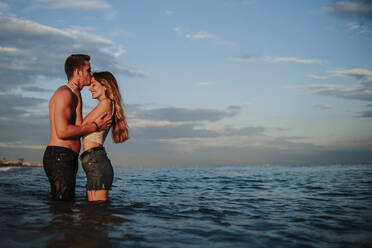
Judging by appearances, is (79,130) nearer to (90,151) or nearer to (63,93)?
(90,151)

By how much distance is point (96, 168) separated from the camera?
15.4 ft

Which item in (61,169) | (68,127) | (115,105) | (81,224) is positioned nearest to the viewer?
(81,224)

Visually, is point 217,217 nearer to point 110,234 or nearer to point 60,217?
point 110,234

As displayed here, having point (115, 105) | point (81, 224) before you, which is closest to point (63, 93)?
point (115, 105)

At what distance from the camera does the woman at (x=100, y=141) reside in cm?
472

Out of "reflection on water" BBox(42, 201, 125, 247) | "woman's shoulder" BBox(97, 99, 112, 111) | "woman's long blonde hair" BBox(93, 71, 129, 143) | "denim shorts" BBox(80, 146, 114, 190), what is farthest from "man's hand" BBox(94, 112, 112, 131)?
"reflection on water" BBox(42, 201, 125, 247)

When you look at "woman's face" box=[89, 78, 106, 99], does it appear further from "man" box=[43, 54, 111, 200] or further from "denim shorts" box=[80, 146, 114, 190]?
"denim shorts" box=[80, 146, 114, 190]

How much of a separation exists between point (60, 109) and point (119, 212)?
2.12 m

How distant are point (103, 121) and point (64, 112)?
0.63 metres

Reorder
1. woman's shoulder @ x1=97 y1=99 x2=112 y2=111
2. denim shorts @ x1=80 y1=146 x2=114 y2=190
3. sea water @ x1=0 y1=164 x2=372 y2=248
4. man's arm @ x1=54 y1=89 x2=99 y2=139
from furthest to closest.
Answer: woman's shoulder @ x1=97 y1=99 x2=112 y2=111
denim shorts @ x1=80 y1=146 x2=114 y2=190
man's arm @ x1=54 y1=89 x2=99 y2=139
sea water @ x1=0 y1=164 x2=372 y2=248

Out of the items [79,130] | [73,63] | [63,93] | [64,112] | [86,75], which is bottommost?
[79,130]

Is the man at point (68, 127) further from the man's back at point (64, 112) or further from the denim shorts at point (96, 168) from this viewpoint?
the denim shorts at point (96, 168)

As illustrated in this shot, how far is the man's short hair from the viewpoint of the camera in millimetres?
4969

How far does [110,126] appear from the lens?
5.07 meters
